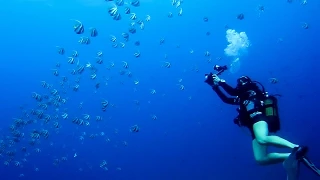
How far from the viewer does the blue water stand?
4078cm

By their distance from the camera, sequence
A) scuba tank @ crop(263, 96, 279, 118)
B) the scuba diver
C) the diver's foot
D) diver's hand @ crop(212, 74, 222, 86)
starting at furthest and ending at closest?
diver's hand @ crop(212, 74, 222, 86) → scuba tank @ crop(263, 96, 279, 118) → the scuba diver → the diver's foot

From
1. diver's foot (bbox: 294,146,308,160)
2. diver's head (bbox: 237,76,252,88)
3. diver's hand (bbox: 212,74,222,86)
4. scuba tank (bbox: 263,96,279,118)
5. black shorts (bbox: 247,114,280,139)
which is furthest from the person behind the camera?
diver's hand (bbox: 212,74,222,86)

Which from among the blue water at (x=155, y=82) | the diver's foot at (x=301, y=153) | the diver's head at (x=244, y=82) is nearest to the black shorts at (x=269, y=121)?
the diver's head at (x=244, y=82)

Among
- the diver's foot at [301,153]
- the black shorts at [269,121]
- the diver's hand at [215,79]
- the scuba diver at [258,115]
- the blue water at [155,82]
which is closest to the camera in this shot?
the diver's foot at [301,153]

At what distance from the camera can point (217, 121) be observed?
3098 inches

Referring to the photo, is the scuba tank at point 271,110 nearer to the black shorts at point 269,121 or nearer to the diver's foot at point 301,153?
the black shorts at point 269,121

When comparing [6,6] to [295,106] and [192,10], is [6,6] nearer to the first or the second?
[192,10]

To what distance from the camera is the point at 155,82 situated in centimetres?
9038

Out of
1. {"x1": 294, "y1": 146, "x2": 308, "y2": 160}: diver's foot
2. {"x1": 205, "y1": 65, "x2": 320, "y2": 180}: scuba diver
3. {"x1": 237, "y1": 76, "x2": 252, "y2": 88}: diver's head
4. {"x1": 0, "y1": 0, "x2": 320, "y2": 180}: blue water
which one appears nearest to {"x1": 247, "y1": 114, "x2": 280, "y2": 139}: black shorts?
{"x1": 205, "y1": 65, "x2": 320, "y2": 180}: scuba diver

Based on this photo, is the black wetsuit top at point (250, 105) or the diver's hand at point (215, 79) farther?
the diver's hand at point (215, 79)

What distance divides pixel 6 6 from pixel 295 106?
6066cm

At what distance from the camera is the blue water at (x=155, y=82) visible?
40781 millimetres

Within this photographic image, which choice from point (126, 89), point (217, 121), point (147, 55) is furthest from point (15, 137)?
point (217, 121)

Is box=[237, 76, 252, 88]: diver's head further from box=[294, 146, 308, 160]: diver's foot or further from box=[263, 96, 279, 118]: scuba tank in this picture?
box=[294, 146, 308, 160]: diver's foot
